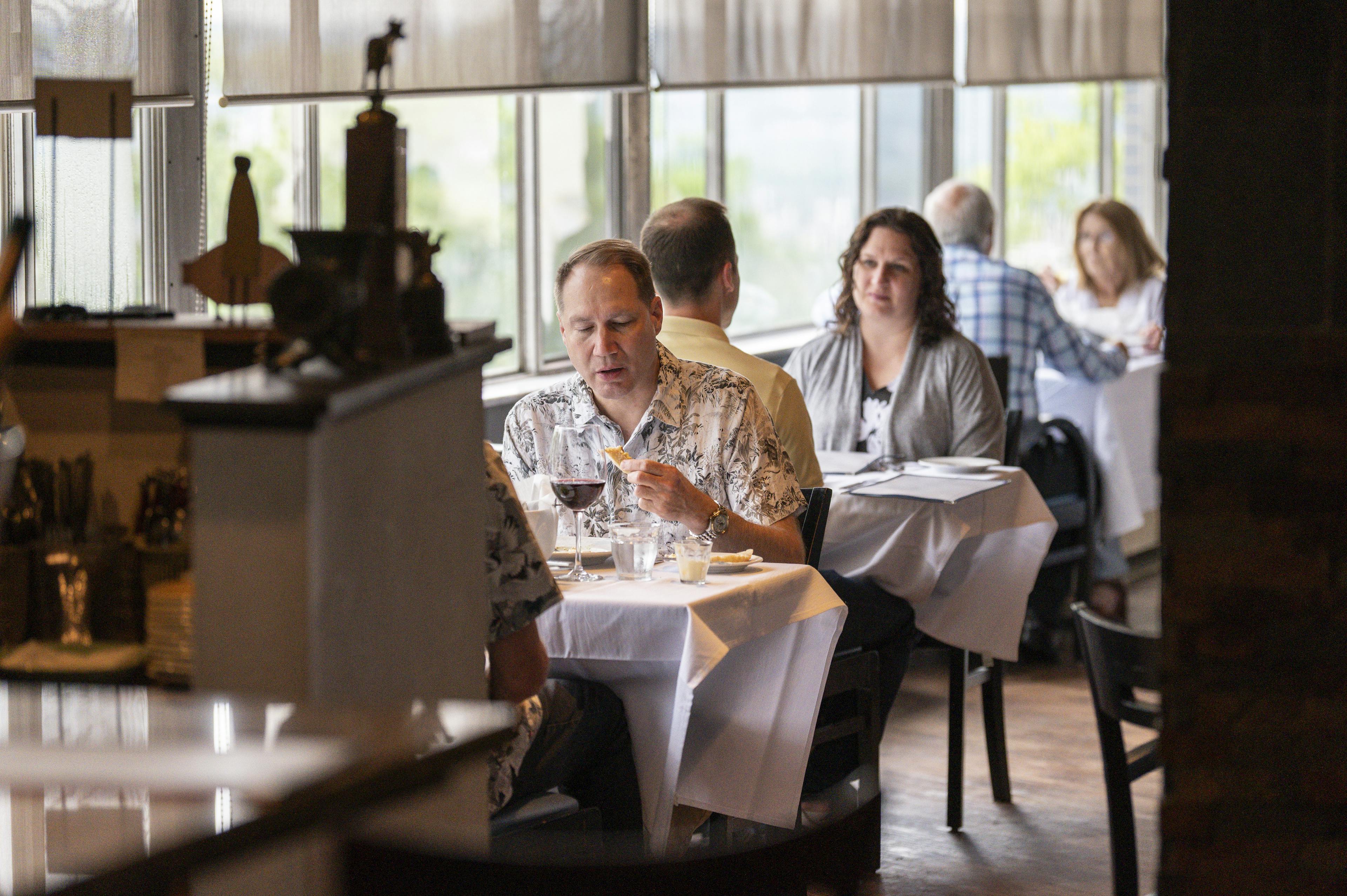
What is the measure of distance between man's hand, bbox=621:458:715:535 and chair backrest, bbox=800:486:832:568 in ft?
1.13

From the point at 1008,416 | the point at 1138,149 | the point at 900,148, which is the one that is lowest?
the point at 1008,416

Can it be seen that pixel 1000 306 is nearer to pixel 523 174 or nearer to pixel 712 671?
pixel 523 174

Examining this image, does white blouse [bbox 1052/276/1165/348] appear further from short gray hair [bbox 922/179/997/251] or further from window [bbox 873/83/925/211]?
window [bbox 873/83/925/211]

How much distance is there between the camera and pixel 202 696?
147 centimetres

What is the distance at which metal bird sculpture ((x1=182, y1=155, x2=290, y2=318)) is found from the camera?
2037 mm

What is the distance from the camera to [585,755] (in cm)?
266

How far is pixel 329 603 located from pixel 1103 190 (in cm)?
910

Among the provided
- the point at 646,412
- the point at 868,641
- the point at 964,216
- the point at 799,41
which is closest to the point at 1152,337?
the point at 964,216

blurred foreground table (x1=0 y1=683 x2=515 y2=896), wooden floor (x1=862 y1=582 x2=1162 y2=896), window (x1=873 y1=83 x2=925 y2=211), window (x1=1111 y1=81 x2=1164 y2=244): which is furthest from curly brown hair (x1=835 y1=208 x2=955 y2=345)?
window (x1=1111 y1=81 x2=1164 y2=244)

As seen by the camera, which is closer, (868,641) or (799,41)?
(868,641)

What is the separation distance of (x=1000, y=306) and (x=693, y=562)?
2.86 metres

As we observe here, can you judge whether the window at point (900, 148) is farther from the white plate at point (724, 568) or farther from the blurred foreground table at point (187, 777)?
the blurred foreground table at point (187, 777)

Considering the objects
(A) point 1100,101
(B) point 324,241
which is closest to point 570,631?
(B) point 324,241

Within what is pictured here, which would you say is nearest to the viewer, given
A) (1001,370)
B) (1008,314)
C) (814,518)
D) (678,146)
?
(814,518)
